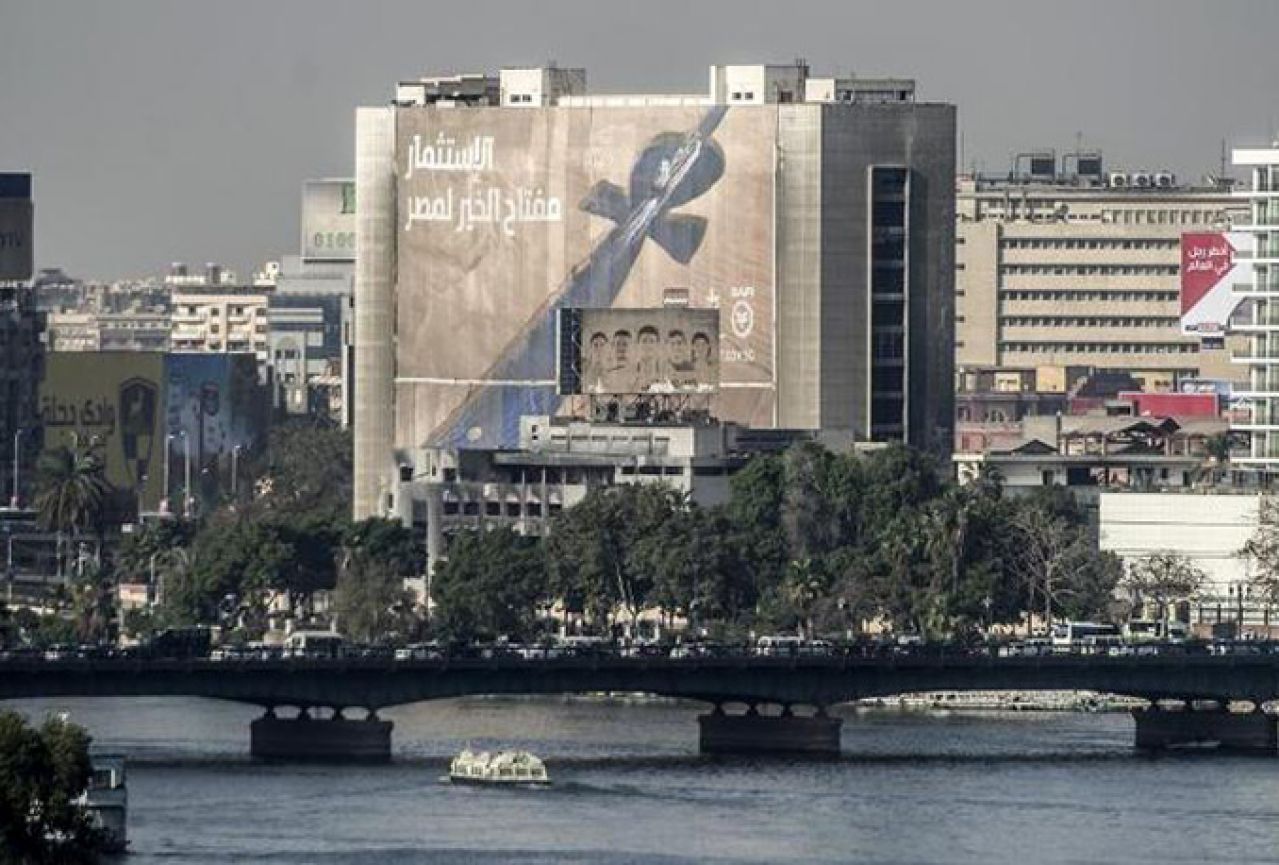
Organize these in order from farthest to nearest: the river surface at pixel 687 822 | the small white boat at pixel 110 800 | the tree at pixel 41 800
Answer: the river surface at pixel 687 822 → the small white boat at pixel 110 800 → the tree at pixel 41 800

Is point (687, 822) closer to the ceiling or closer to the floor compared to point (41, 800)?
closer to the floor

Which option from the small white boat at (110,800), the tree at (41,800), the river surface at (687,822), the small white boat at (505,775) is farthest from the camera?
the small white boat at (505,775)

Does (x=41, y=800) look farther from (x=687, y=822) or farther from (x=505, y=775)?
(x=505, y=775)

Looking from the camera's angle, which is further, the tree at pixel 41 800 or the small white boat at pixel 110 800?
the small white boat at pixel 110 800

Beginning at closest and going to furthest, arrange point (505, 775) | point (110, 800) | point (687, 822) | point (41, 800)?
point (41, 800) → point (110, 800) → point (687, 822) → point (505, 775)

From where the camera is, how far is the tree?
5960 inches

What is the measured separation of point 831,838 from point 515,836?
9.49m

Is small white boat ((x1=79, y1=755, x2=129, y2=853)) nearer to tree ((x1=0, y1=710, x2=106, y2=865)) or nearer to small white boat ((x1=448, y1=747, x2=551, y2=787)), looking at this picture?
tree ((x1=0, y1=710, x2=106, y2=865))

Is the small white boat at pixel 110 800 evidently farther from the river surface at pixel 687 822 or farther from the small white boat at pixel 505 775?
the small white boat at pixel 505 775

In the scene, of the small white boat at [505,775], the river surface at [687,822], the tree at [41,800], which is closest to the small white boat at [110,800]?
the river surface at [687,822]

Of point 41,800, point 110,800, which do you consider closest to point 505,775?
point 110,800

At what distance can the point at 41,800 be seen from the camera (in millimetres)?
152375

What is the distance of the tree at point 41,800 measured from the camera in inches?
5960

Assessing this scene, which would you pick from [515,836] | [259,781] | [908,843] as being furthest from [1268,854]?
[259,781]
